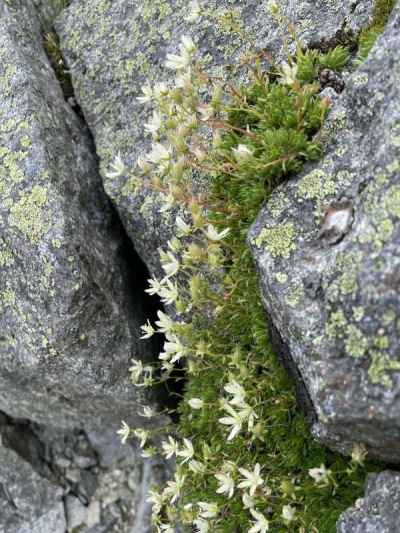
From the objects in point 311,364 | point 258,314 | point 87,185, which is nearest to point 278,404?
point 258,314

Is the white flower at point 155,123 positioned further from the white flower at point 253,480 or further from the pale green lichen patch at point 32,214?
the white flower at point 253,480

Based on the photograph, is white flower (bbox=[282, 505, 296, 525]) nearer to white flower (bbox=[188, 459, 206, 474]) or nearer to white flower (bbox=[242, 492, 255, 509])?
white flower (bbox=[242, 492, 255, 509])

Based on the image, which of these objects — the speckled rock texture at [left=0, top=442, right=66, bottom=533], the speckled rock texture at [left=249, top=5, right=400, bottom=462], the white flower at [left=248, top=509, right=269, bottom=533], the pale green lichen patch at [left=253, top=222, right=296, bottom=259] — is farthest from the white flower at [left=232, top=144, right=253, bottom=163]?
the speckled rock texture at [left=0, top=442, right=66, bottom=533]

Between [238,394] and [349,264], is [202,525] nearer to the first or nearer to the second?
[238,394]

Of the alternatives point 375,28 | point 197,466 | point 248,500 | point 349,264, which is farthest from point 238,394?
point 375,28

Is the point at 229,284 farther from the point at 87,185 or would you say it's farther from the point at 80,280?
the point at 87,185

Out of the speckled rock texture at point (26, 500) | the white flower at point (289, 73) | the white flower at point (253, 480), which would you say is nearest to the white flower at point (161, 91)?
the white flower at point (289, 73)
